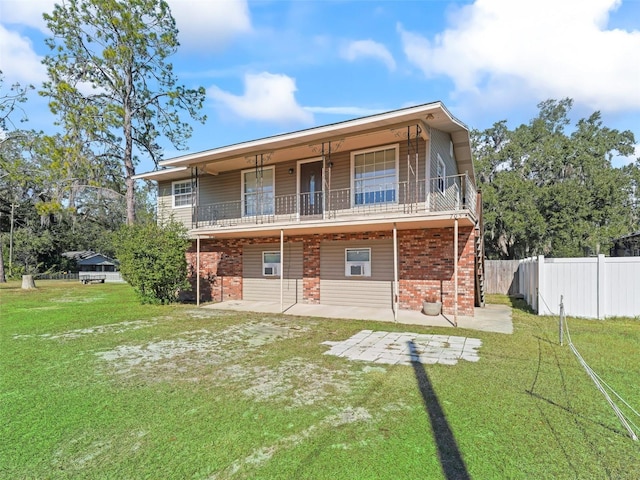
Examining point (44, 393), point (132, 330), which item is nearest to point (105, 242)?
point (132, 330)

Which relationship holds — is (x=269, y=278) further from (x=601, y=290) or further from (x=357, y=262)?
(x=601, y=290)

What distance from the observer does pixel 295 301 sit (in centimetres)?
1247

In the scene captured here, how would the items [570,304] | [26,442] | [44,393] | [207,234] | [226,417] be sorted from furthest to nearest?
[207,234]
[570,304]
[44,393]
[226,417]
[26,442]

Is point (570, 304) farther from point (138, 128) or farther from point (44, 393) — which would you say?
point (138, 128)

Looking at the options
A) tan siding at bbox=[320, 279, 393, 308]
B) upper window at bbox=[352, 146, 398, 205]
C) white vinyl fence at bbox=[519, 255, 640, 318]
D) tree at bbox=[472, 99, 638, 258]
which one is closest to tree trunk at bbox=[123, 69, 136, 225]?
tan siding at bbox=[320, 279, 393, 308]

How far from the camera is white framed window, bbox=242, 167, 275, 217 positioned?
13.2 metres

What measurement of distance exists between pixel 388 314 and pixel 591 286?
5.27 m

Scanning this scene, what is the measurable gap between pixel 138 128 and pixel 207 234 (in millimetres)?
15203

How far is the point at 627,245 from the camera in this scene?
22781mm

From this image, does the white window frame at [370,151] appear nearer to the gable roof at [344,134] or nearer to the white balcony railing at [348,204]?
the white balcony railing at [348,204]

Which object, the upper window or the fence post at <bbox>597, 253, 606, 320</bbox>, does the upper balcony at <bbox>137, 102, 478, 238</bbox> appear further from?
the fence post at <bbox>597, 253, 606, 320</bbox>

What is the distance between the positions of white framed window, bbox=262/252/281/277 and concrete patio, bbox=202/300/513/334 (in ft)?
3.66

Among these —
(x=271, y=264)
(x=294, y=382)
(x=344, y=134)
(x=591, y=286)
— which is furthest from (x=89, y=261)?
(x=591, y=286)

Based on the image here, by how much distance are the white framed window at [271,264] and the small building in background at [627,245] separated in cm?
2058
